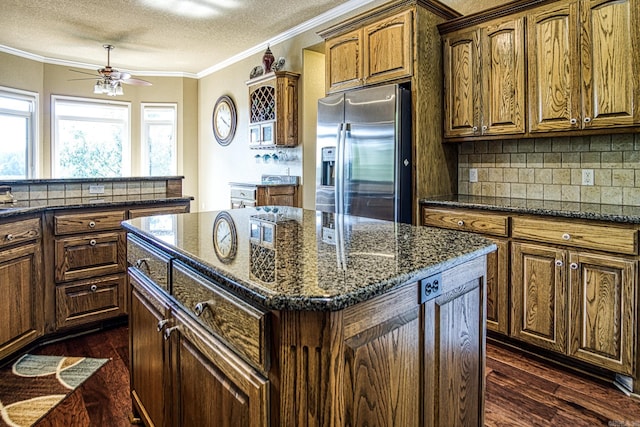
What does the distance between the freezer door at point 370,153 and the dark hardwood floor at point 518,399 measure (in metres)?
1.29

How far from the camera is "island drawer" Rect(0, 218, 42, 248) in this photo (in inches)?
91.2

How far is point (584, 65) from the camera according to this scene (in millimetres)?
2445

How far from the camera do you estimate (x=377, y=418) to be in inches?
37.5

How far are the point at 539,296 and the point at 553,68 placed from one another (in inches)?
56.1

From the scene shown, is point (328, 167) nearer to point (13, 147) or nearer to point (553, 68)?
point (553, 68)

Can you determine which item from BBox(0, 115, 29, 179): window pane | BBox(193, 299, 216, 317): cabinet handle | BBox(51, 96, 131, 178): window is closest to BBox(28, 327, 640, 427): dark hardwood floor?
BBox(193, 299, 216, 317): cabinet handle

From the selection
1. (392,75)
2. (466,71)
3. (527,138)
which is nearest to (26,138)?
(392,75)

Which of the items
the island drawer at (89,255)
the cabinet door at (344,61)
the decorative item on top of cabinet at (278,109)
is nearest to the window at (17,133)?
the decorative item on top of cabinet at (278,109)

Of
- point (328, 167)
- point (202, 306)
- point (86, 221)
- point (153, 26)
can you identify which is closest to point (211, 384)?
point (202, 306)

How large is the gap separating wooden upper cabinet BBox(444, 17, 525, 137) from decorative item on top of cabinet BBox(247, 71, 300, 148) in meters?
2.15

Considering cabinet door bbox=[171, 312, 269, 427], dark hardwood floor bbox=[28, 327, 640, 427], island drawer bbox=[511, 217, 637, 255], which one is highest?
Result: island drawer bbox=[511, 217, 637, 255]

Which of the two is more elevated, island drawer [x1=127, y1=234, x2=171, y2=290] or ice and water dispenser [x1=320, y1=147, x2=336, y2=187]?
ice and water dispenser [x1=320, y1=147, x2=336, y2=187]

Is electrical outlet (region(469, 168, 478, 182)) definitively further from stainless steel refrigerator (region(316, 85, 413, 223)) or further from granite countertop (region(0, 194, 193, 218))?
granite countertop (region(0, 194, 193, 218))

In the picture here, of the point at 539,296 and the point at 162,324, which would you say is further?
the point at 539,296
